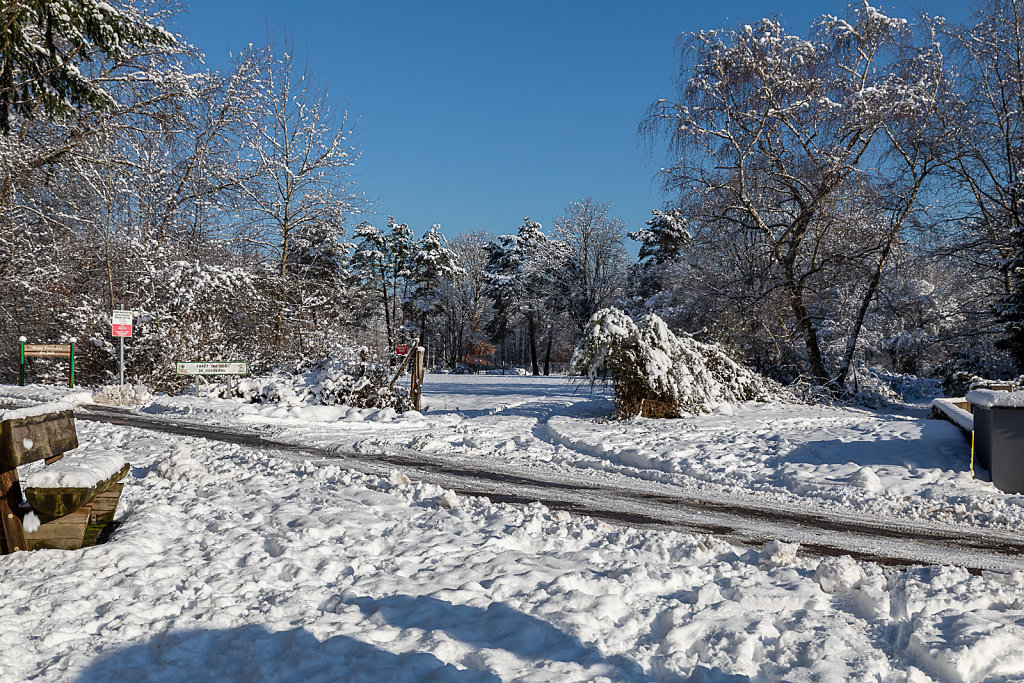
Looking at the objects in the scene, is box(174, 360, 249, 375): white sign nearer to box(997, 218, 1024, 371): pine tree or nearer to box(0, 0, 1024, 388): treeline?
box(0, 0, 1024, 388): treeline

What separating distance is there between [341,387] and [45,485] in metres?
12.0

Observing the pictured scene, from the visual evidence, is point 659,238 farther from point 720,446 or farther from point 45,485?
point 45,485

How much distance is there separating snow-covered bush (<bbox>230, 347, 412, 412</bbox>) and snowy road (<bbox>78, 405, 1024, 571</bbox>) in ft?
21.2

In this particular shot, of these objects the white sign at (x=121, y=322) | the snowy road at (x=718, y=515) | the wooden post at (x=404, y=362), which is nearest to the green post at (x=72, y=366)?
the white sign at (x=121, y=322)

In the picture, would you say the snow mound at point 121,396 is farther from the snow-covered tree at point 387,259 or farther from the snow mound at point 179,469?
the snow-covered tree at point 387,259

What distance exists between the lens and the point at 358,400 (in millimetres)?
16172

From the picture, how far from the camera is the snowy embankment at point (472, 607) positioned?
10.6ft

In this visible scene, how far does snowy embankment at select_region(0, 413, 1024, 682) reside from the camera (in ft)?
10.6

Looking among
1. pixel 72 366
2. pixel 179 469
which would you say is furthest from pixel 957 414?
pixel 72 366

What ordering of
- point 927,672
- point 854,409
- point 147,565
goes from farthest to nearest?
point 854,409, point 147,565, point 927,672

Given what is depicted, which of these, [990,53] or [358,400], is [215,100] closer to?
[358,400]

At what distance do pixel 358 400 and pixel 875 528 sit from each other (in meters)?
12.3

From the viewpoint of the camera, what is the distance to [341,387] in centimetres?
1633

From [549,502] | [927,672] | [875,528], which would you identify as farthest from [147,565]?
[875,528]
